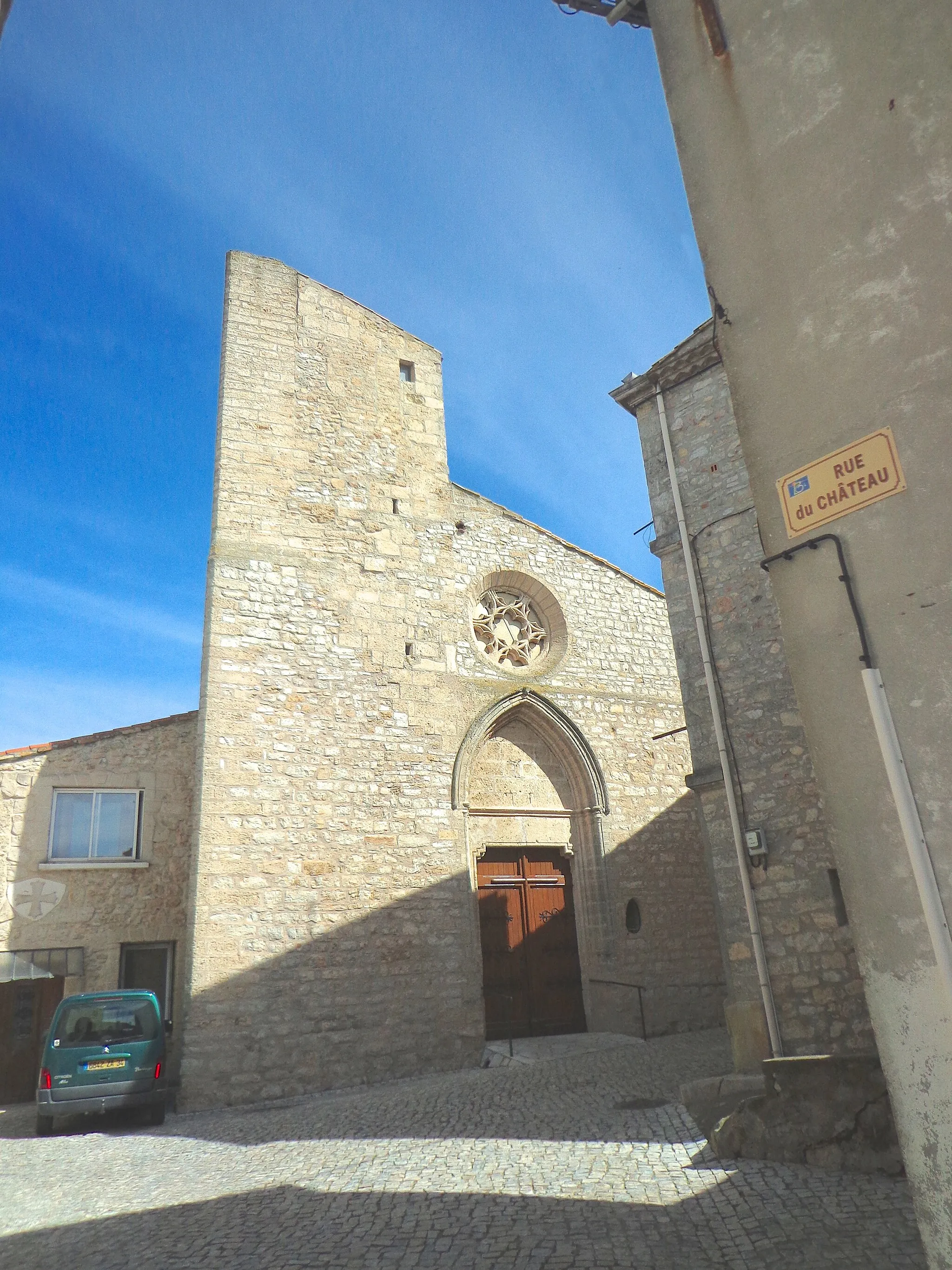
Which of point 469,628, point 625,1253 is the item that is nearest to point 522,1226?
point 625,1253

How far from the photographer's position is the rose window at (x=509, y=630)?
1185cm

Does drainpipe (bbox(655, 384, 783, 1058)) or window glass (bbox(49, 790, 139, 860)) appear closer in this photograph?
drainpipe (bbox(655, 384, 783, 1058))

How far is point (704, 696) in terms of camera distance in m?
7.11

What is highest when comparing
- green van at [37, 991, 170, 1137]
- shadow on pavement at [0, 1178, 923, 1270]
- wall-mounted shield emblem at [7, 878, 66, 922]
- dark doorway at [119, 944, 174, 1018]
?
wall-mounted shield emblem at [7, 878, 66, 922]

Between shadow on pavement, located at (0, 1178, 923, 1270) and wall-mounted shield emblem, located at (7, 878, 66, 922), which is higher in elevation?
wall-mounted shield emblem, located at (7, 878, 66, 922)

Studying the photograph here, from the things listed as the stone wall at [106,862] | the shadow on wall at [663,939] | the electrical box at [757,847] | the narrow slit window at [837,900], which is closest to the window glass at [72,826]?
the stone wall at [106,862]

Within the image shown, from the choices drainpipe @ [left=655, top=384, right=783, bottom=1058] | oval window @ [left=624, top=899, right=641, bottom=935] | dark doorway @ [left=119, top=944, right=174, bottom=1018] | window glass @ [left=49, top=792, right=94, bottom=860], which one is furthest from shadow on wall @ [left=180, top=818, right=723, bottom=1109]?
drainpipe @ [left=655, top=384, right=783, bottom=1058]

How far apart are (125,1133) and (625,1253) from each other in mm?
5636

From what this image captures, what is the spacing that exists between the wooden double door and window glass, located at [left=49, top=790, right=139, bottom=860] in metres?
4.43

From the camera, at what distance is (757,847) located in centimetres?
629

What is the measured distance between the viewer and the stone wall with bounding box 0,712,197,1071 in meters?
9.21

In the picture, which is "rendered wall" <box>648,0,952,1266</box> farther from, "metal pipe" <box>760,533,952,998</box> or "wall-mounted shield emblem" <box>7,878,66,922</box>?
"wall-mounted shield emblem" <box>7,878,66,922</box>

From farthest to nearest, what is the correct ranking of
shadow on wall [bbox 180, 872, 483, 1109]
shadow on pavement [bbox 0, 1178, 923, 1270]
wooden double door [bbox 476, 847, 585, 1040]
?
1. wooden double door [bbox 476, 847, 585, 1040]
2. shadow on wall [bbox 180, 872, 483, 1109]
3. shadow on pavement [bbox 0, 1178, 923, 1270]

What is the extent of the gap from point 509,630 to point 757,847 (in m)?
6.26
